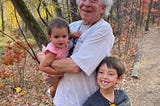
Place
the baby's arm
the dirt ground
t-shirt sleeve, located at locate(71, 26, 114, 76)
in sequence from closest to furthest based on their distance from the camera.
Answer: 1. t-shirt sleeve, located at locate(71, 26, 114, 76)
2. the baby's arm
3. the dirt ground

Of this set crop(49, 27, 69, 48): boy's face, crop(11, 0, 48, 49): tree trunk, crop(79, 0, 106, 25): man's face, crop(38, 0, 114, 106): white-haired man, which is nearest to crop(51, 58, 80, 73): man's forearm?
crop(38, 0, 114, 106): white-haired man

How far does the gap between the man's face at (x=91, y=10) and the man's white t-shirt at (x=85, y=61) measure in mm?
48

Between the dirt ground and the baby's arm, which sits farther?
the dirt ground

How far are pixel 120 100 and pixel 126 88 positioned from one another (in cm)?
625

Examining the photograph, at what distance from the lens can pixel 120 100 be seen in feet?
8.36

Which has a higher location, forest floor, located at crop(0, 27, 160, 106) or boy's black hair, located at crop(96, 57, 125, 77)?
boy's black hair, located at crop(96, 57, 125, 77)

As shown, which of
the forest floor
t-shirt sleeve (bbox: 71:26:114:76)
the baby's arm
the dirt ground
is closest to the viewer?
t-shirt sleeve (bbox: 71:26:114:76)

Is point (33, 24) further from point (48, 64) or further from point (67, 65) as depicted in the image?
point (67, 65)

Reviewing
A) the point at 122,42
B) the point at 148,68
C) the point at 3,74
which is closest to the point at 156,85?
the point at 148,68

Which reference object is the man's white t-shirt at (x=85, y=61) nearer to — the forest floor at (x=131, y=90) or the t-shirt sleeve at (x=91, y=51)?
the t-shirt sleeve at (x=91, y=51)

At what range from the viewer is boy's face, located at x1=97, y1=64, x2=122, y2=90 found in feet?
7.75

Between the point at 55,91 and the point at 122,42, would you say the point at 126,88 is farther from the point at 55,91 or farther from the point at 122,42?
the point at 122,42

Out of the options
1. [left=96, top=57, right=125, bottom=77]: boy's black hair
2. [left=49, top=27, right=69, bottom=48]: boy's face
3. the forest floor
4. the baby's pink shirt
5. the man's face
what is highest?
the man's face

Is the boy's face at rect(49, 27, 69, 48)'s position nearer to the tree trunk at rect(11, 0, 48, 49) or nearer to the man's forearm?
the man's forearm
